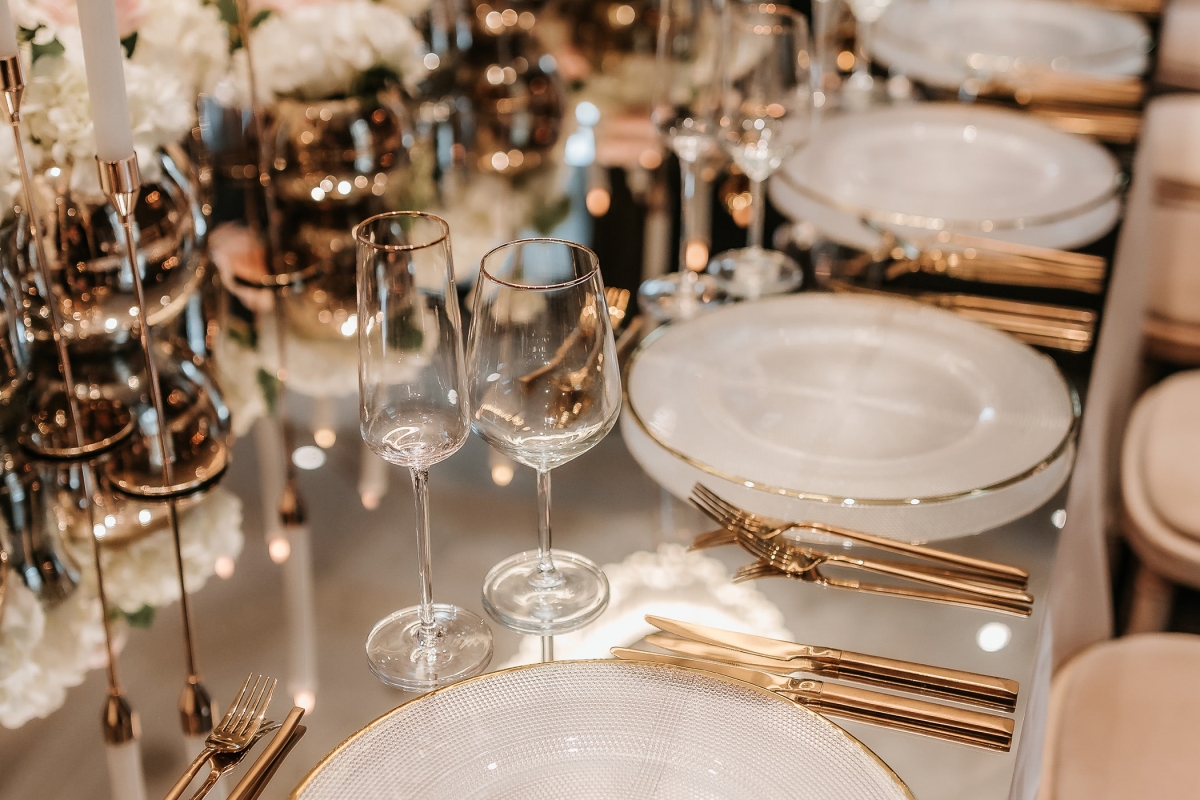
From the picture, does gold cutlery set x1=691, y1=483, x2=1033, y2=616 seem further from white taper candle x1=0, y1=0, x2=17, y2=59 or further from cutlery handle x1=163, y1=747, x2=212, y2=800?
white taper candle x1=0, y1=0, x2=17, y2=59

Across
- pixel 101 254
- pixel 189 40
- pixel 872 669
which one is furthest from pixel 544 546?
pixel 189 40

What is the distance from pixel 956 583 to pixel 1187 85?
6.70ft

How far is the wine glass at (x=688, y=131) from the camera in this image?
4.29 feet

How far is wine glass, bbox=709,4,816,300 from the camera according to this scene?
126cm

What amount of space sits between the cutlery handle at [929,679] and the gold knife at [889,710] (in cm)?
2

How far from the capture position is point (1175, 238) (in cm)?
203

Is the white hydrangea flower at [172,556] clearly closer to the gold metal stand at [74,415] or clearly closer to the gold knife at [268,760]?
the gold metal stand at [74,415]

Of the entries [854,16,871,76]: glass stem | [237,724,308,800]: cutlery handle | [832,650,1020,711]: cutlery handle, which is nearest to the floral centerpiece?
[237,724,308,800]: cutlery handle

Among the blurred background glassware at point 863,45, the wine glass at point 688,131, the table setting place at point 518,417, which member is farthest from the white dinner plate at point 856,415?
the blurred background glassware at point 863,45

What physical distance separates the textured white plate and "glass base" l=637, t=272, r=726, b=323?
599 mm

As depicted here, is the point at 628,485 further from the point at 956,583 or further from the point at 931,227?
the point at 931,227

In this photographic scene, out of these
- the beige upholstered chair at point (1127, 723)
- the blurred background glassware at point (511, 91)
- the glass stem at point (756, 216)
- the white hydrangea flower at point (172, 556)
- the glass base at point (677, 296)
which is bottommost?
the beige upholstered chair at point (1127, 723)

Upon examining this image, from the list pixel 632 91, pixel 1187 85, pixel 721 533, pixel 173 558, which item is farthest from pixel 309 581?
pixel 1187 85

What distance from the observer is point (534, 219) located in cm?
145
